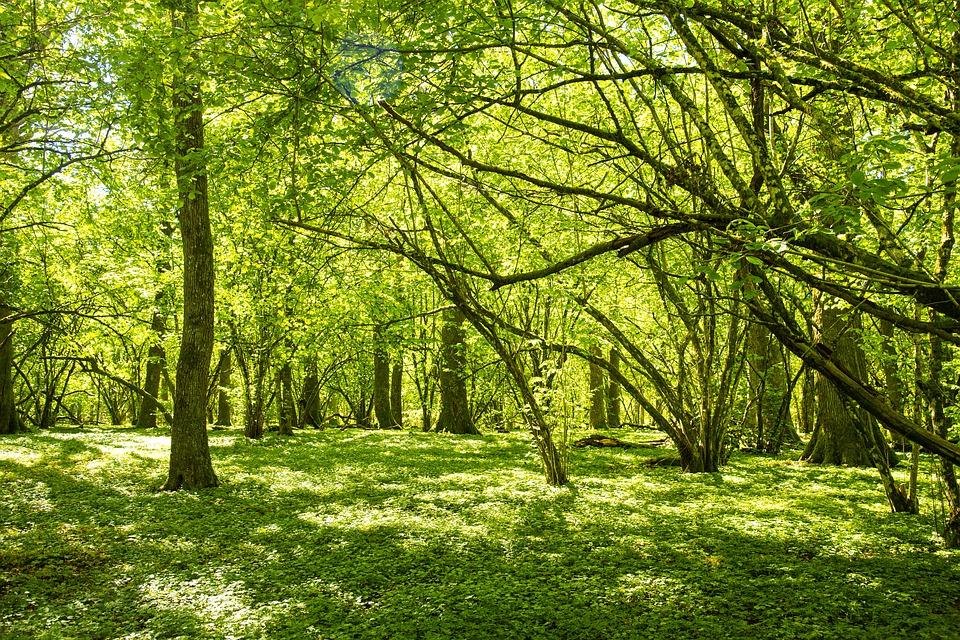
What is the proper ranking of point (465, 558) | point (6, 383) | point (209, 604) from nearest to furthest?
point (209, 604)
point (465, 558)
point (6, 383)

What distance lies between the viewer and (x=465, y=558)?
23.6ft

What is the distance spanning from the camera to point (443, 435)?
21.4 meters

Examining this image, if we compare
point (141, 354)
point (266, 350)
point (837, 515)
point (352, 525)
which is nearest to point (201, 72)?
point (352, 525)

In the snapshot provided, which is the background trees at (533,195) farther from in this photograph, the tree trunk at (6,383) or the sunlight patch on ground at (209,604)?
the sunlight patch on ground at (209,604)

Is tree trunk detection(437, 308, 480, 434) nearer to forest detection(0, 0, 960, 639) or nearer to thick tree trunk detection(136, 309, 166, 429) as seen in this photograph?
forest detection(0, 0, 960, 639)

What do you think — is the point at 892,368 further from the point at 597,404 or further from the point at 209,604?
the point at 209,604

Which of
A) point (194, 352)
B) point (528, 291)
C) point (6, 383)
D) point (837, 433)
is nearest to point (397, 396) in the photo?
point (6, 383)

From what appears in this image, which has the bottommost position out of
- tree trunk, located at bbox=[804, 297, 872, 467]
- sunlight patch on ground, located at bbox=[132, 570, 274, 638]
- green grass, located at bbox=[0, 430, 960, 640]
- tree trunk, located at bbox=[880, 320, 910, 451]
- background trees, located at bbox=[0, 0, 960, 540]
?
sunlight patch on ground, located at bbox=[132, 570, 274, 638]

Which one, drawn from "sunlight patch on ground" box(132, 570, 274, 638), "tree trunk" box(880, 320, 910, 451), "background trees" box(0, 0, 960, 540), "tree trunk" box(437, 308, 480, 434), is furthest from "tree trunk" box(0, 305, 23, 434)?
"tree trunk" box(880, 320, 910, 451)

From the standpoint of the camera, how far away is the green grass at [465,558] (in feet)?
17.3

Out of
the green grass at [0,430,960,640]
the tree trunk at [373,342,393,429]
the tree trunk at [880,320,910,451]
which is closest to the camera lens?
the green grass at [0,430,960,640]

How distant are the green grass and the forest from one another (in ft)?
0.19

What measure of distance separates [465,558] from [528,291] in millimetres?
5698

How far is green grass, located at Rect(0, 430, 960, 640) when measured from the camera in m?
5.26
